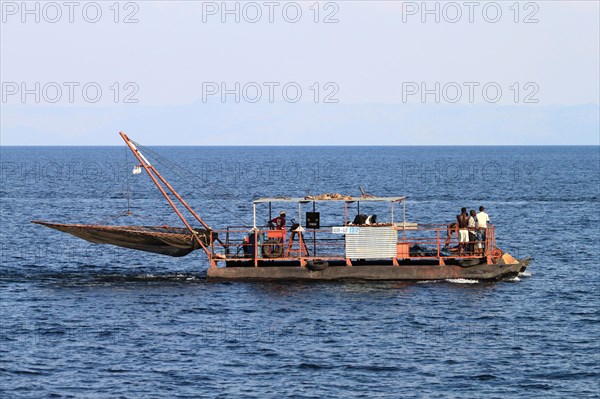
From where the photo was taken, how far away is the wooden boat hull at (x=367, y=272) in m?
46.1

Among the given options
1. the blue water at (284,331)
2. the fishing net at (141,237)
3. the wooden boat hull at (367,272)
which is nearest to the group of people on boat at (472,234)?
the wooden boat hull at (367,272)

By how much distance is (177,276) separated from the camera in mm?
50250

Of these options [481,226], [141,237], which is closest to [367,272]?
[481,226]

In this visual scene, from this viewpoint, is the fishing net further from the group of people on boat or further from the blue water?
the group of people on boat

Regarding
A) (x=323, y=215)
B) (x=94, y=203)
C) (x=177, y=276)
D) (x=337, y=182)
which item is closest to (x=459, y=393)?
(x=177, y=276)

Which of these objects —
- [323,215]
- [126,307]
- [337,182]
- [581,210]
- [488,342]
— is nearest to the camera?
[488,342]

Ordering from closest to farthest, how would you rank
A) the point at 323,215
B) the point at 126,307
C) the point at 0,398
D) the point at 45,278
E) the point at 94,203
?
the point at 0,398 → the point at 126,307 → the point at 45,278 → the point at 323,215 → the point at 94,203

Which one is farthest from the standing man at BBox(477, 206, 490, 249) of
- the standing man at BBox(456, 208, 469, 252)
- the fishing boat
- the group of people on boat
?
the standing man at BBox(456, 208, 469, 252)

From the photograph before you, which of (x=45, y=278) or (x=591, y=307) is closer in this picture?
(x=591, y=307)

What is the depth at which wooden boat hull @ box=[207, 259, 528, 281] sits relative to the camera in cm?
4609

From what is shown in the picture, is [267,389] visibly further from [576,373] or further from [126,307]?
[126,307]

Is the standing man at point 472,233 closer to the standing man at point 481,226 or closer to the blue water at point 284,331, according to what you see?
the standing man at point 481,226

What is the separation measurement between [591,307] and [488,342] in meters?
7.99

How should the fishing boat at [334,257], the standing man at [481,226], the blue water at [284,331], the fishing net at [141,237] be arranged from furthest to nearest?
the standing man at [481,226], the fishing net at [141,237], the fishing boat at [334,257], the blue water at [284,331]
